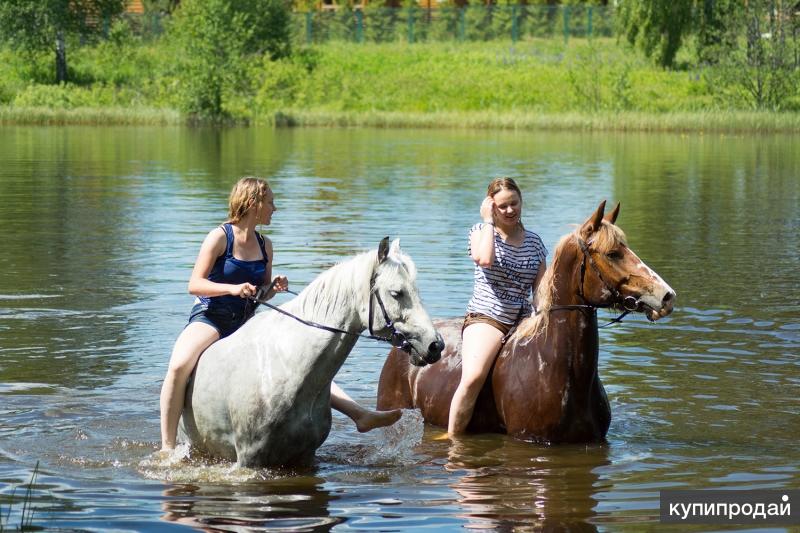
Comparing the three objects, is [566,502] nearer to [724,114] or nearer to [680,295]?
[680,295]

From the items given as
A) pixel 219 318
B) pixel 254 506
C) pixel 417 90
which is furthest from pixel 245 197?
pixel 417 90

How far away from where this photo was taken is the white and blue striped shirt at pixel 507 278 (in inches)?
340

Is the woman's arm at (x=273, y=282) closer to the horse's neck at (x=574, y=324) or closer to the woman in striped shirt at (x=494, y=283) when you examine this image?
the woman in striped shirt at (x=494, y=283)

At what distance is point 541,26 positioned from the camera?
7162 centimetres

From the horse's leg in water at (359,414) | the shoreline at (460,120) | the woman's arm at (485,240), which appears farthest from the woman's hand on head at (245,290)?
the shoreline at (460,120)

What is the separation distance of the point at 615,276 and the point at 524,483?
55.4 inches

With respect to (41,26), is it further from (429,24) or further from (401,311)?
(401,311)

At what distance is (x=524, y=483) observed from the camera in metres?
7.95

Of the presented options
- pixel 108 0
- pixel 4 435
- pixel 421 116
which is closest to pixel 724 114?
pixel 421 116

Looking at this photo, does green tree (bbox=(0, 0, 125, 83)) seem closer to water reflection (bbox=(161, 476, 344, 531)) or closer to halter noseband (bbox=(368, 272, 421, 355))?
water reflection (bbox=(161, 476, 344, 531))

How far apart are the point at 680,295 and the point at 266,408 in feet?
28.5

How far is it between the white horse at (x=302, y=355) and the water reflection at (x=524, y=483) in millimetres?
974

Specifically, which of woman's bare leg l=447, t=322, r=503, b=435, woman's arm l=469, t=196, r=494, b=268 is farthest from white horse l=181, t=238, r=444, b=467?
woman's bare leg l=447, t=322, r=503, b=435

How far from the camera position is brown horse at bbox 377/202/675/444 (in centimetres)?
811
